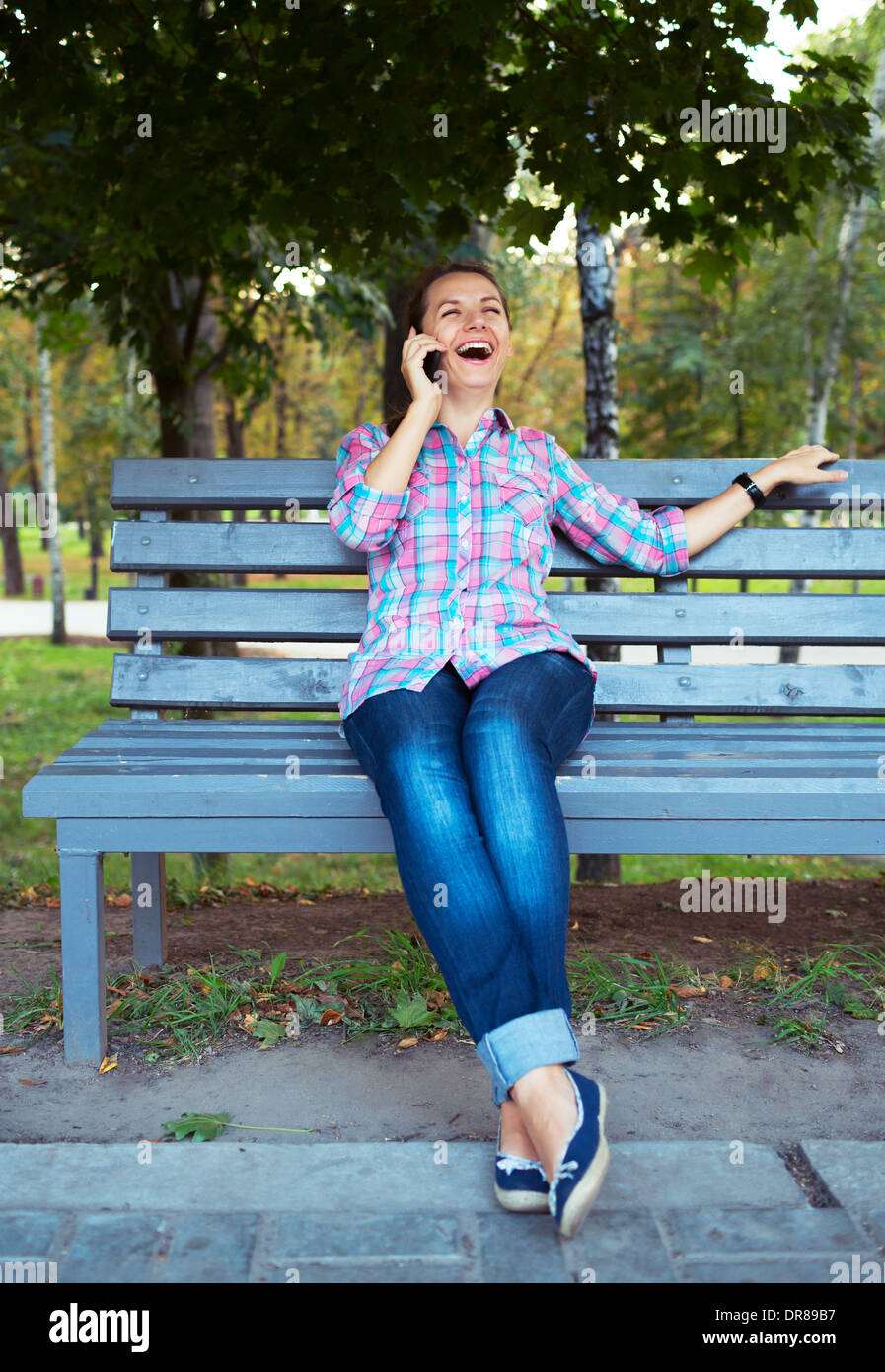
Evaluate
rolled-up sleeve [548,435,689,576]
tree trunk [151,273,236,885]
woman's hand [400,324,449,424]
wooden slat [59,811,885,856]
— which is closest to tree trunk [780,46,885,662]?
tree trunk [151,273,236,885]

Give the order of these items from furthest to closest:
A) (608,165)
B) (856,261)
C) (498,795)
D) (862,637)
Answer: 1. (856,261)
2. (608,165)
3. (862,637)
4. (498,795)

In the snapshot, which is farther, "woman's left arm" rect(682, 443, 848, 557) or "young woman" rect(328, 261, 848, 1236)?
"woman's left arm" rect(682, 443, 848, 557)

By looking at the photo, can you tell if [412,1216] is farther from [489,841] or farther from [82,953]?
[82,953]

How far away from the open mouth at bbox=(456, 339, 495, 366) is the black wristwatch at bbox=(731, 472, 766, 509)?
30.5 inches

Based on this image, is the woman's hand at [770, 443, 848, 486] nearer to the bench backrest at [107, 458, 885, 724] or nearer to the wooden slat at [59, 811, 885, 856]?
the bench backrest at [107, 458, 885, 724]

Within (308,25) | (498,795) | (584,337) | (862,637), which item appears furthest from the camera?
(584,337)

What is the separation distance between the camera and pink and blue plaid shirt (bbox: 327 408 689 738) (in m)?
2.89

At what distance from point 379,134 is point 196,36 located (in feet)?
2.34

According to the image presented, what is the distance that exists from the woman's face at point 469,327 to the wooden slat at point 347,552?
1.76 ft

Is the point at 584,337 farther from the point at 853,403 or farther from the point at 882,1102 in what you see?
the point at 853,403

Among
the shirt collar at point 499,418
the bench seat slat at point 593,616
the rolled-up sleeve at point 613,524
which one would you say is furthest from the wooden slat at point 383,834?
the shirt collar at point 499,418

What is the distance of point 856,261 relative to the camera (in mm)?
15766

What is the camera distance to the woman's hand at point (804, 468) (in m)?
3.38
